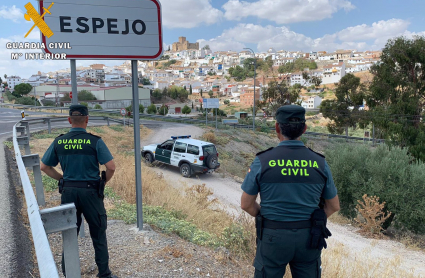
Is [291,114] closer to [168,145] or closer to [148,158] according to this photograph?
[168,145]

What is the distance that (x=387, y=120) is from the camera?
24.2 m

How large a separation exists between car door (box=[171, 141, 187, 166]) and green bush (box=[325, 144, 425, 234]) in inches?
259

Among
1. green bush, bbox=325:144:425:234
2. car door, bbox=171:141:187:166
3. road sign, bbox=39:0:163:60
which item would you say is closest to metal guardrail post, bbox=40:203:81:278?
road sign, bbox=39:0:163:60

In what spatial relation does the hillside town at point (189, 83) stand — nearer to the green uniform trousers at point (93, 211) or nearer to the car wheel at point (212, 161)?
the car wheel at point (212, 161)

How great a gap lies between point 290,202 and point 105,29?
3.33 metres

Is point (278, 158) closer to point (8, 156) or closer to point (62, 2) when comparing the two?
point (62, 2)

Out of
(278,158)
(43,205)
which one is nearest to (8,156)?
(43,205)

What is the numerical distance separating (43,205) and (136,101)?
84.1 inches

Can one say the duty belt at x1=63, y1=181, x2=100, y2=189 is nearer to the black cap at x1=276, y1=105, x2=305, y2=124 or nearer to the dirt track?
the black cap at x1=276, y1=105, x2=305, y2=124

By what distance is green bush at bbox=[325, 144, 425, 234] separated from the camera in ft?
37.4

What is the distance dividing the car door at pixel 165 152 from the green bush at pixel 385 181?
7.33 m

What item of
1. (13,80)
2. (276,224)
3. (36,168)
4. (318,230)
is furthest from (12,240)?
(13,80)

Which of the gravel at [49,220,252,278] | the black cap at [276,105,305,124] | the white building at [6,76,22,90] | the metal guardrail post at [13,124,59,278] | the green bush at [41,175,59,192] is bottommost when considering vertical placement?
the gravel at [49,220,252,278]

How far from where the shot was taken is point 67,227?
2113 millimetres
